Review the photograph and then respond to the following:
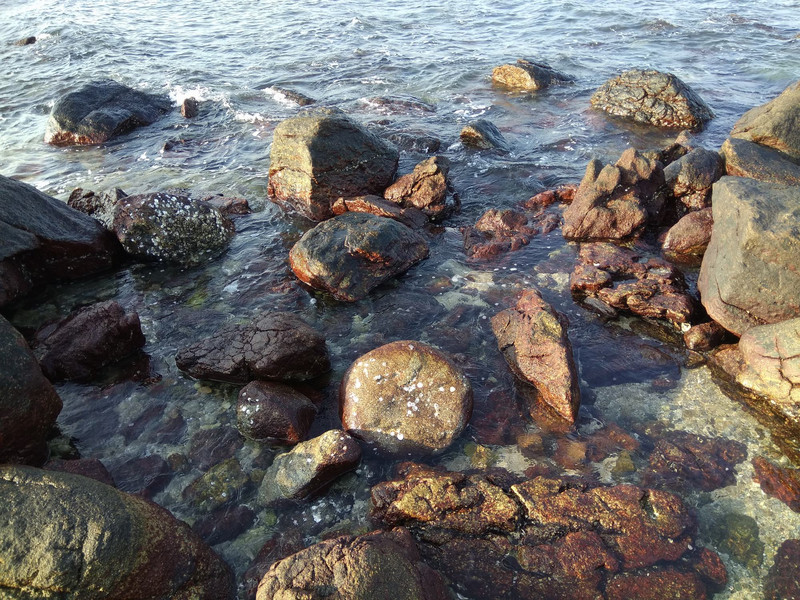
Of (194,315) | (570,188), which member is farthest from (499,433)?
(570,188)

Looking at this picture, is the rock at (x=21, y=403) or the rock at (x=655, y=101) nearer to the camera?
the rock at (x=21, y=403)

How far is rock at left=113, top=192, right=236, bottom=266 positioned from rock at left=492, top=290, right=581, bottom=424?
5062 mm

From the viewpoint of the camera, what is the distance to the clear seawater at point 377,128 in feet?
19.3

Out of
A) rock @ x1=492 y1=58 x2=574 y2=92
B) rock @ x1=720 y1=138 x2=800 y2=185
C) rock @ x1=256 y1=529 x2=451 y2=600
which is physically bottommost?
rock @ x1=492 y1=58 x2=574 y2=92

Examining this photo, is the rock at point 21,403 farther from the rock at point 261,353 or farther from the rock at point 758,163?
the rock at point 758,163

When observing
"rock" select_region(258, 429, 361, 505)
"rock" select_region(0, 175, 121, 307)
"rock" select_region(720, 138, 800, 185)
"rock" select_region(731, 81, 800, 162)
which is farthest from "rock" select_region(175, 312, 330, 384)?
"rock" select_region(731, 81, 800, 162)

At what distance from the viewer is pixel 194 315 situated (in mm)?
7684

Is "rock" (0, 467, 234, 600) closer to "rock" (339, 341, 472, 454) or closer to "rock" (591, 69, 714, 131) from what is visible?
"rock" (339, 341, 472, 454)

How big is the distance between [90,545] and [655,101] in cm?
1413

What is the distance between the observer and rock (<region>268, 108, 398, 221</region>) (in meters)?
9.66

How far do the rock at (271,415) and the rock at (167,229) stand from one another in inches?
150

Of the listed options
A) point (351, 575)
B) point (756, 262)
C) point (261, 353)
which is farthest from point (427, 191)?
point (351, 575)

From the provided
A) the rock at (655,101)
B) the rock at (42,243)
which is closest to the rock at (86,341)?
the rock at (42,243)

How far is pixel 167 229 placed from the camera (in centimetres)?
865
